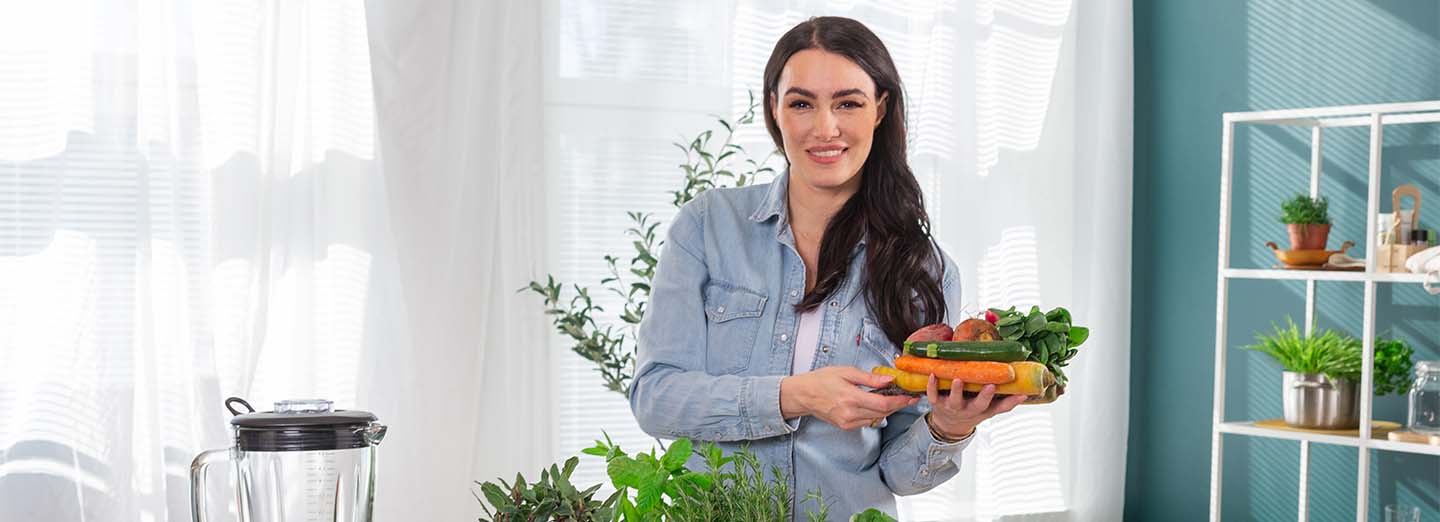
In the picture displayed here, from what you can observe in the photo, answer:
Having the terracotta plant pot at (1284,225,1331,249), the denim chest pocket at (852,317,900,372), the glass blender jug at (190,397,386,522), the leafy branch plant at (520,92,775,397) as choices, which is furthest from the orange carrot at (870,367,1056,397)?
the terracotta plant pot at (1284,225,1331,249)

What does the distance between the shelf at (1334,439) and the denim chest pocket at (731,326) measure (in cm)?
207

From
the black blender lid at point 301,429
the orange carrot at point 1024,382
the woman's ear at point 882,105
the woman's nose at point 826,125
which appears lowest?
the black blender lid at point 301,429

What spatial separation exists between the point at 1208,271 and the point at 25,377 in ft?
10.9

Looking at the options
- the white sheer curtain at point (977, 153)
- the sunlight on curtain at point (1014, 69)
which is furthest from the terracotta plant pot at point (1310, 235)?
the sunlight on curtain at point (1014, 69)

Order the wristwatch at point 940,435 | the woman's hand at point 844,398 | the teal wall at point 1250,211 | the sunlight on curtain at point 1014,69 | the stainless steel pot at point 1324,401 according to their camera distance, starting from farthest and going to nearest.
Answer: the sunlight on curtain at point 1014,69 → the teal wall at point 1250,211 → the stainless steel pot at point 1324,401 → the wristwatch at point 940,435 → the woman's hand at point 844,398

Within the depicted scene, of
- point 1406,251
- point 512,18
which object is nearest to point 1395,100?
point 1406,251

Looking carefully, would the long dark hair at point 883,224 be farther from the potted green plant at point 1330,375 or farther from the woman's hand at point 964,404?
the potted green plant at point 1330,375

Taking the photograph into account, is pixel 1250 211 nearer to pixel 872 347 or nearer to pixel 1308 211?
pixel 1308 211

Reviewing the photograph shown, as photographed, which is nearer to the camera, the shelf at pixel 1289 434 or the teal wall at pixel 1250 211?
the shelf at pixel 1289 434

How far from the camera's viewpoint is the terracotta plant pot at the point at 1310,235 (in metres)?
3.40

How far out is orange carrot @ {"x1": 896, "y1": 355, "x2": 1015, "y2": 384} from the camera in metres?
1.38

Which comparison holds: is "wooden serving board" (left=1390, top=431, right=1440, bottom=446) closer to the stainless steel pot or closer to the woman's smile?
the stainless steel pot

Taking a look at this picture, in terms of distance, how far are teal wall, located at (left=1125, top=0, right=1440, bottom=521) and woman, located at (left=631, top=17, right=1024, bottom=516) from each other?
2350 millimetres

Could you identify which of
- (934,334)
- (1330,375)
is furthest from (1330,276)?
(934,334)
